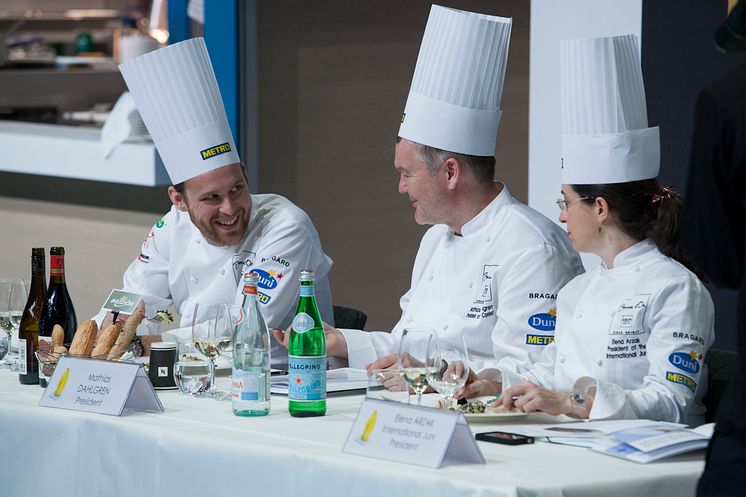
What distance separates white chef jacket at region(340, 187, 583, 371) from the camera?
2.35 m

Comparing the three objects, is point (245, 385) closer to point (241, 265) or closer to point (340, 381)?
point (340, 381)

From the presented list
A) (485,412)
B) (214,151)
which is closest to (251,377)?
(485,412)

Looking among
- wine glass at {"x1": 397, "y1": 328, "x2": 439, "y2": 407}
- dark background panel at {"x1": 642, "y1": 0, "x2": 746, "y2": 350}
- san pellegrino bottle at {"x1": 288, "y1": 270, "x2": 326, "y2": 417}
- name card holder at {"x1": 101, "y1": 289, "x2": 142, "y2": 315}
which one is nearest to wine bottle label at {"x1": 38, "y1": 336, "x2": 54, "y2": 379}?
name card holder at {"x1": 101, "y1": 289, "x2": 142, "y2": 315}

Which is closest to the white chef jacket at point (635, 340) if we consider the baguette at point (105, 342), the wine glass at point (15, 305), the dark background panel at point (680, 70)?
the baguette at point (105, 342)

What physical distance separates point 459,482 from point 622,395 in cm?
48

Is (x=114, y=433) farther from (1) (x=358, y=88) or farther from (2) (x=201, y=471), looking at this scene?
(1) (x=358, y=88)

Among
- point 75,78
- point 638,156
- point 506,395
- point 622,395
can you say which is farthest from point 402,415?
point 75,78

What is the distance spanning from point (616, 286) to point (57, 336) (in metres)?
1.08

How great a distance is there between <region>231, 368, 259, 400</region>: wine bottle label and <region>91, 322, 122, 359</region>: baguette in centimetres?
43

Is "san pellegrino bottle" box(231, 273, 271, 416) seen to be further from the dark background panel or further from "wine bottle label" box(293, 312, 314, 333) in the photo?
the dark background panel

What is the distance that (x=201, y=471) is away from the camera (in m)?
1.79

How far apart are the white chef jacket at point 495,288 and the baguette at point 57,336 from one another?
0.58m

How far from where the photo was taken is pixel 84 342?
2.22 m

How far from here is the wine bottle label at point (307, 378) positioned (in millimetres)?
1867
